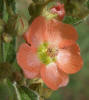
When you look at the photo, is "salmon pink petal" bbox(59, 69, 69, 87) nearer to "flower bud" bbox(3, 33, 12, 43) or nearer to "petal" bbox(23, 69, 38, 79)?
"petal" bbox(23, 69, 38, 79)

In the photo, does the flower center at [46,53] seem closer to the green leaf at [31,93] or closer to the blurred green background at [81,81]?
the green leaf at [31,93]

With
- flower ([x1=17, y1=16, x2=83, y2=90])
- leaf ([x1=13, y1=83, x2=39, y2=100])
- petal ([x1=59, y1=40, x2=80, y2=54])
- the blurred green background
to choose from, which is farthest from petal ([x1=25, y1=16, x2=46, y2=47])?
the blurred green background

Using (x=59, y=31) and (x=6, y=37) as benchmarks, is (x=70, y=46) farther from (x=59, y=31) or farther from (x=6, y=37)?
(x=6, y=37)

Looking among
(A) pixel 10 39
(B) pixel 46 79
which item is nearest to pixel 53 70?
(B) pixel 46 79

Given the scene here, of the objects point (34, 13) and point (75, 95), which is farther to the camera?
point (75, 95)

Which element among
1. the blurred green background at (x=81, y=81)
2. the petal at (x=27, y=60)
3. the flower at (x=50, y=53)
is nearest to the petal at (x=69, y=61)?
the flower at (x=50, y=53)

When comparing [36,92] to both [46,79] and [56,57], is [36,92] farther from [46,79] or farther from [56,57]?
[56,57]
